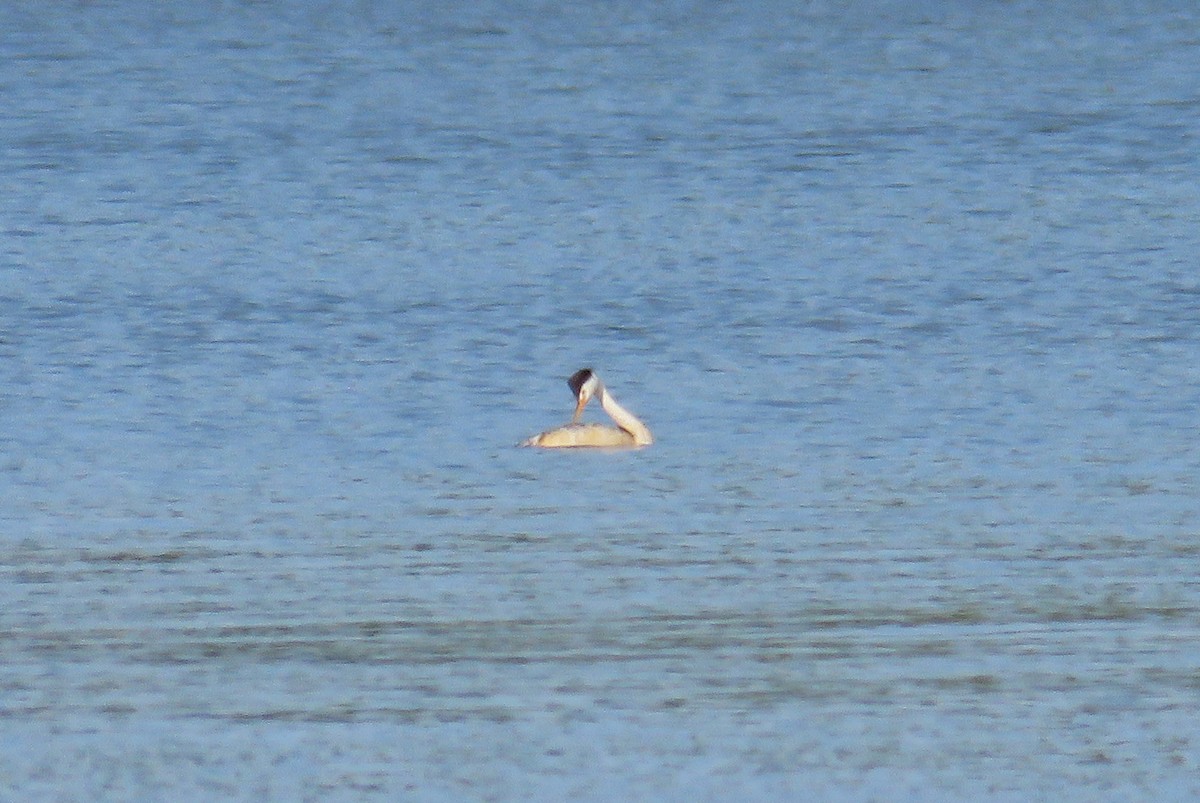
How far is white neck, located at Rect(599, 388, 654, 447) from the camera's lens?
1162cm

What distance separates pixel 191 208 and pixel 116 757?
1174 centimetres

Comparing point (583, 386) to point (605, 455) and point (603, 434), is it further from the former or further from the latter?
point (605, 455)

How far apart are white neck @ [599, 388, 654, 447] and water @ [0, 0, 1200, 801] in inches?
8.1

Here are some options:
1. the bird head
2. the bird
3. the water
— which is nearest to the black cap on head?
the bird head

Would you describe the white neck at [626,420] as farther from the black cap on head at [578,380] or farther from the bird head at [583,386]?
the black cap on head at [578,380]

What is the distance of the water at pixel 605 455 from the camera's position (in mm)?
7703

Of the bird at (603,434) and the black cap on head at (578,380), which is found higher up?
the black cap on head at (578,380)

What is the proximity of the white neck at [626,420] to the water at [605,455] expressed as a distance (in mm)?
206

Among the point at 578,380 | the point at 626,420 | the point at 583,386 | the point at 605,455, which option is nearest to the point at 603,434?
the point at 605,455

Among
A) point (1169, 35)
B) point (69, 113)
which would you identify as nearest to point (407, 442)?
point (69, 113)

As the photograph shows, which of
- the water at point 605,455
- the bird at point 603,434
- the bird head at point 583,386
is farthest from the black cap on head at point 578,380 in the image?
the bird at point 603,434

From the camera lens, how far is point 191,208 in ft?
62.4

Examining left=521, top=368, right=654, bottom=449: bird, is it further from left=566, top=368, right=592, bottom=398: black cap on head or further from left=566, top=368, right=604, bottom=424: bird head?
left=566, top=368, right=592, bottom=398: black cap on head

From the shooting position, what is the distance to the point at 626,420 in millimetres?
11828
